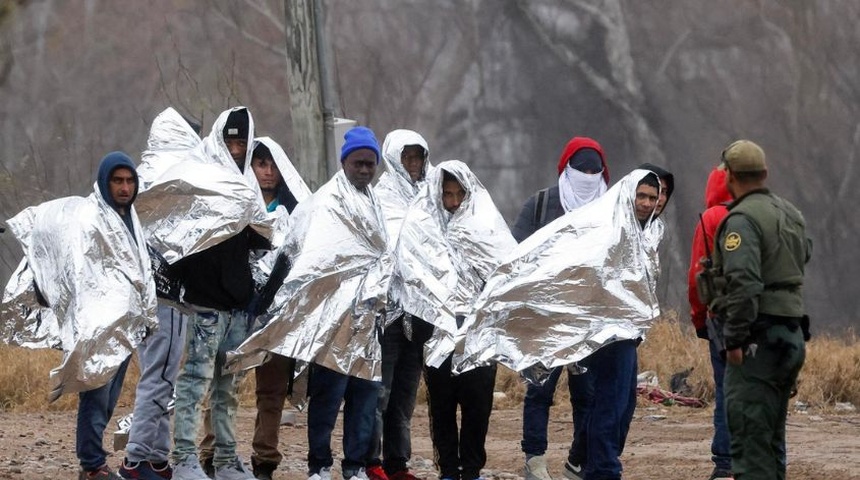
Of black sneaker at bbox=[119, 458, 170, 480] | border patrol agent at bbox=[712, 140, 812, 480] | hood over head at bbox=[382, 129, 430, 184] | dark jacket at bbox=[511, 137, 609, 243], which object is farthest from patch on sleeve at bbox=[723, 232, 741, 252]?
black sneaker at bbox=[119, 458, 170, 480]

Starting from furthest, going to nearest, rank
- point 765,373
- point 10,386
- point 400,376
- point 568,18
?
point 568,18 → point 10,386 → point 400,376 → point 765,373

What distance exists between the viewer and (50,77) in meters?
20.7

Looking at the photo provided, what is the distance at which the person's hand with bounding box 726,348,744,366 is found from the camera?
269 inches

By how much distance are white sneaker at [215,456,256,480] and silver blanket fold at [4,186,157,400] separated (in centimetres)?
85

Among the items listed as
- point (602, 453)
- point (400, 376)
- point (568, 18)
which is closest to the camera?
point (602, 453)

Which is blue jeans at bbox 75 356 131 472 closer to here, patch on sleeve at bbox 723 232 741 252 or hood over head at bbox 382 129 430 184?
hood over head at bbox 382 129 430 184

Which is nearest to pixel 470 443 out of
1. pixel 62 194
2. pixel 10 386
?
pixel 10 386

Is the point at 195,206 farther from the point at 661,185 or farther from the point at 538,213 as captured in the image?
the point at 661,185

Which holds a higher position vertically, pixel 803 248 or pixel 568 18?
pixel 568 18

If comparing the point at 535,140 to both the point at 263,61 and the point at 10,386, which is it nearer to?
the point at 263,61

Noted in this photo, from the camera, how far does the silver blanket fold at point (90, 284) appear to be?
7.42 m

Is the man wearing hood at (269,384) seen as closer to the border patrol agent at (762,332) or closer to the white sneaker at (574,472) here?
the white sneaker at (574,472)

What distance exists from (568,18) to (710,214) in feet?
40.5

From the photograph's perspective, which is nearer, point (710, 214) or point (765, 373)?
point (765, 373)
